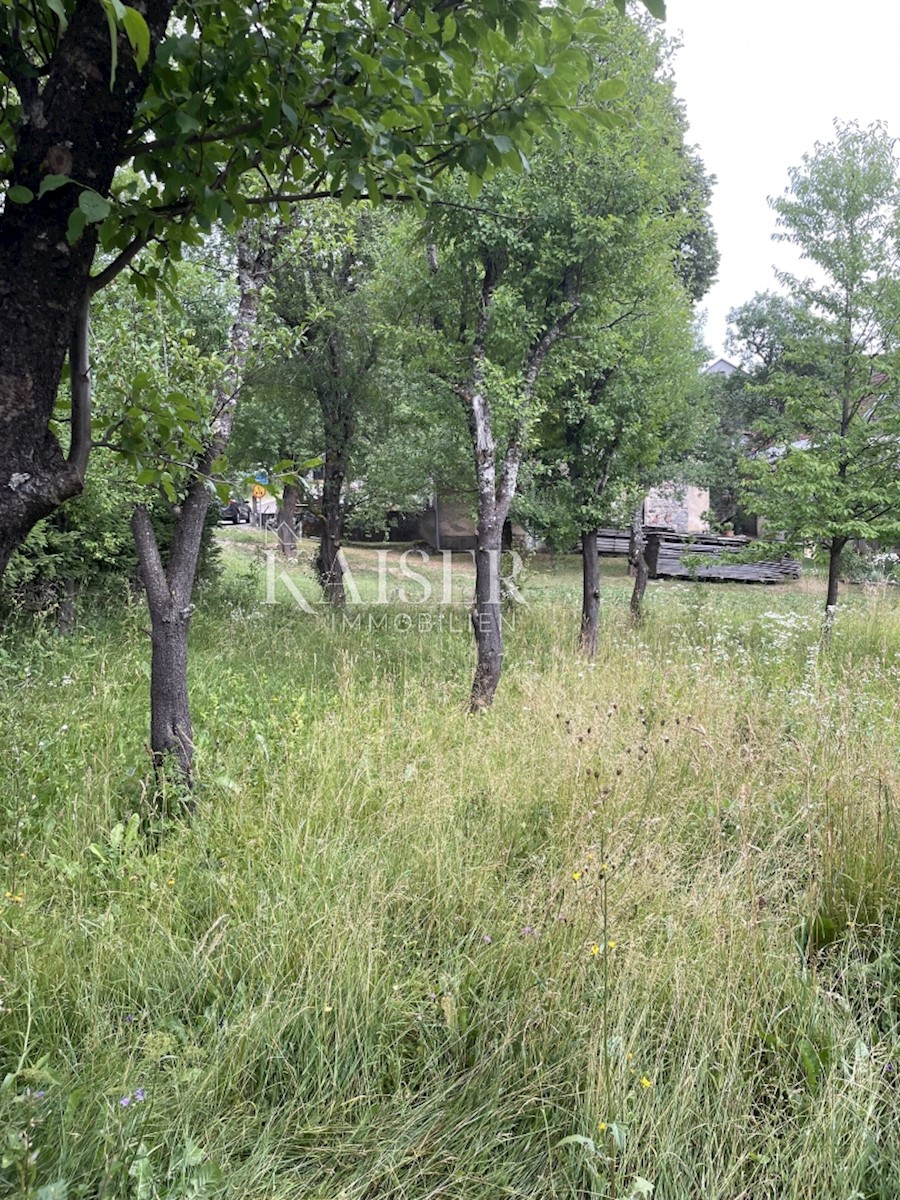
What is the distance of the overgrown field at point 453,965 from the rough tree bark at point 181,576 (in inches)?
8.3

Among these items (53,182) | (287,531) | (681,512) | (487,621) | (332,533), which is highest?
(681,512)

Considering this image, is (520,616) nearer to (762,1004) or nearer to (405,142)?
(762,1004)

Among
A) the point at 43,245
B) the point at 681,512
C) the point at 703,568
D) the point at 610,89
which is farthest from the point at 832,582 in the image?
the point at 681,512

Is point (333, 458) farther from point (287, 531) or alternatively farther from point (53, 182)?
point (53, 182)

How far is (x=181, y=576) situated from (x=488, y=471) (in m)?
2.79

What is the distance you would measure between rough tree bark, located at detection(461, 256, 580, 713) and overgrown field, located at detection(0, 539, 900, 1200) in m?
1.55

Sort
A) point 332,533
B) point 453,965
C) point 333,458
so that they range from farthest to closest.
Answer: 1. point 332,533
2. point 333,458
3. point 453,965

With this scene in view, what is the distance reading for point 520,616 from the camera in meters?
9.29

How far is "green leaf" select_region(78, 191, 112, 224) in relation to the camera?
3.38 feet

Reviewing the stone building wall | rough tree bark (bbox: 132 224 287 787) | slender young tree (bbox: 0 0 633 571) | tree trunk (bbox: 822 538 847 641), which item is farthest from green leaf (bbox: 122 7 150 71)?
the stone building wall

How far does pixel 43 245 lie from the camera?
3.76 ft

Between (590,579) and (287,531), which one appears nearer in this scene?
(590,579)

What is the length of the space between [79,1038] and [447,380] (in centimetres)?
511

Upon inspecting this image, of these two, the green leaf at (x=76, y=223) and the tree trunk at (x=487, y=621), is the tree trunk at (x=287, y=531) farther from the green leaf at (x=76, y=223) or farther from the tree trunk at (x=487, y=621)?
the green leaf at (x=76, y=223)
